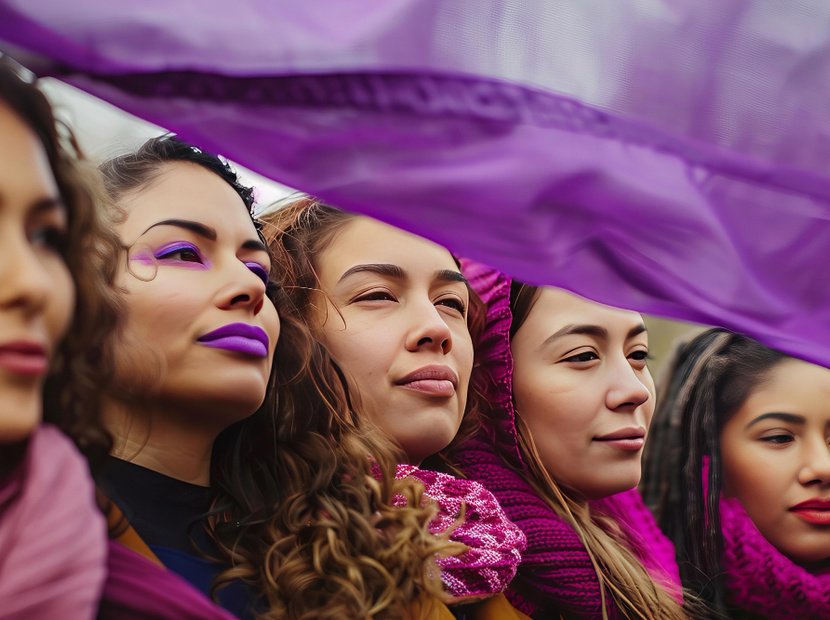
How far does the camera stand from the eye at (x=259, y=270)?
3.93 feet

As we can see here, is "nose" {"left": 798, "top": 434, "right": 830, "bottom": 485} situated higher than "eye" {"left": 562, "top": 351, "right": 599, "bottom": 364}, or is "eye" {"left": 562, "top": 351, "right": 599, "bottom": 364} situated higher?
"nose" {"left": 798, "top": 434, "right": 830, "bottom": 485}

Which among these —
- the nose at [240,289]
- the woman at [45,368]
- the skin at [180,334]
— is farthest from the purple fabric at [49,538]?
the nose at [240,289]

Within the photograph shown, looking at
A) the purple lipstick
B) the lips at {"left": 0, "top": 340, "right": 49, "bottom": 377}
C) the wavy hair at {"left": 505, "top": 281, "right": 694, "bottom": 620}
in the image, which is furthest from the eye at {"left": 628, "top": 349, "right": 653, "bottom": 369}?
the lips at {"left": 0, "top": 340, "right": 49, "bottom": 377}

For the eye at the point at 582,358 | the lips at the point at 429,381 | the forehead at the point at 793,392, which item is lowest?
the lips at the point at 429,381

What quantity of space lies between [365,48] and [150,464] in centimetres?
57

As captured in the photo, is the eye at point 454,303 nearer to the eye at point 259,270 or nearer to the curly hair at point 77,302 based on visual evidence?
the eye at point 259,270

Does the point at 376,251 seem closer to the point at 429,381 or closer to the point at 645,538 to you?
the point at 429,381

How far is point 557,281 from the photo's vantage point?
947 millimetres

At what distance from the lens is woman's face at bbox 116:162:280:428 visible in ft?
3.43

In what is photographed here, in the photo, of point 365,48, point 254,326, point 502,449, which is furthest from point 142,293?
point 502,449

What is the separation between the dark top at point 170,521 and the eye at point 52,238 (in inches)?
10.7

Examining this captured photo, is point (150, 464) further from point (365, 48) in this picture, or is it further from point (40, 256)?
point (365, 48)

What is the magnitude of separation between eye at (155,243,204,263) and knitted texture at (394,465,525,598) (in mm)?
422

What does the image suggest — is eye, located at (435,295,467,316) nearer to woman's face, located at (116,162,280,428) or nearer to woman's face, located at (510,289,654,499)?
woman's face, located at (510,289,654,499)
